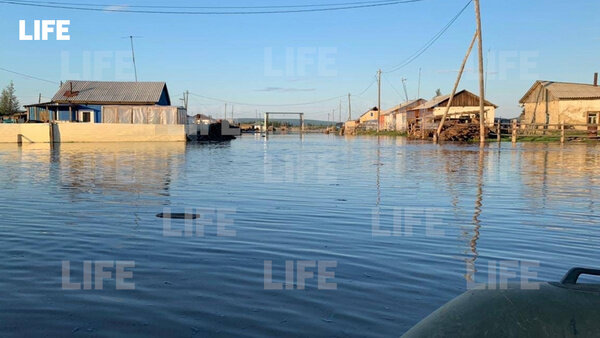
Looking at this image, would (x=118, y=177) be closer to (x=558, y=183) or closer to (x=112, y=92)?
(x=558, y=183)

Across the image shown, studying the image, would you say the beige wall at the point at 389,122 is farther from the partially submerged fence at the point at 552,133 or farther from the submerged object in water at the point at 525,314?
the submerged object in water at the point at 525,314

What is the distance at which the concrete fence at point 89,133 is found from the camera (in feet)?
127

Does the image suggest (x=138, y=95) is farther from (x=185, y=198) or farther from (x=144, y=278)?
(x=144, y=278)

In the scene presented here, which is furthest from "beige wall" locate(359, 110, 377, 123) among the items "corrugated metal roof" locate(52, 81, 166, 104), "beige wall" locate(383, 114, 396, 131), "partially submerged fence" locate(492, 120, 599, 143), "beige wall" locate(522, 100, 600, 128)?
"partially submerged fence" locate(492, 120, 599, 143)

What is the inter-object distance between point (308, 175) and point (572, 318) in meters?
13.7

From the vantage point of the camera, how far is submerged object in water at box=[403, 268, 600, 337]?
1678 mm

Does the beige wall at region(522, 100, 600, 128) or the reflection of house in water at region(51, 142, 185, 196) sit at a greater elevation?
the beige wall at region(522, 100, 600, 128)

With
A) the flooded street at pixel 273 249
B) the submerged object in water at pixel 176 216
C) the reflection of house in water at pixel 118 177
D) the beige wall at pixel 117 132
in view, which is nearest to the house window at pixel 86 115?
the beige wall at pixel 117 132

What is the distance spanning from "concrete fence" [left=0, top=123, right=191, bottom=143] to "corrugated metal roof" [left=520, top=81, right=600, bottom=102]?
33.7 meters

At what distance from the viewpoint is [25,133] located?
38.9 metres

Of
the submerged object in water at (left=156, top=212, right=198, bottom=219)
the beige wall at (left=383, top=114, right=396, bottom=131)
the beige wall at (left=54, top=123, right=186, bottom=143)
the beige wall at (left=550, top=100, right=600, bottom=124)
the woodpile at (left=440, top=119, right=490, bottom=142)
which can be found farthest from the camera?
the beige wall at (left=383, top=114, right=396, bottom=131)

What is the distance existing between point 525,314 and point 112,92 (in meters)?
55.6

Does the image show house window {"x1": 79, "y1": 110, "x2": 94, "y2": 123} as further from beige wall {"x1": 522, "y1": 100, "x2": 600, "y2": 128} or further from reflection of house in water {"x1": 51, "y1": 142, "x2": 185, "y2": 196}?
beige wall {"x1": 522, "y1": 100, "x2": 600, "y2": 128}

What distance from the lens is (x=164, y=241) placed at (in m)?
6.46
